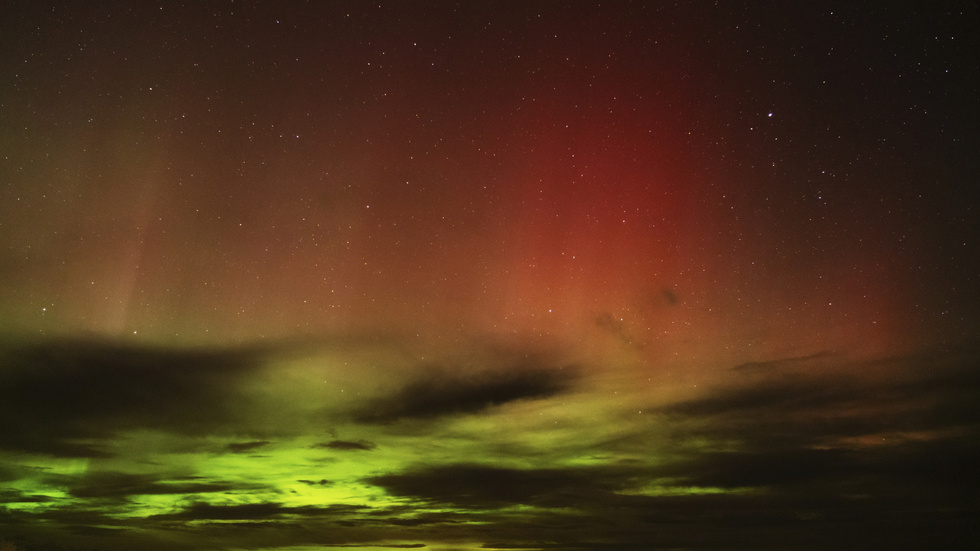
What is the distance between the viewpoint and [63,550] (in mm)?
162750

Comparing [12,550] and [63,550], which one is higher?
[12,550]

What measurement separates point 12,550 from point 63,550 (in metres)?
121

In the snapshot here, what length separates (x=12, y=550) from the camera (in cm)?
7019

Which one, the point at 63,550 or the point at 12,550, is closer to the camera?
the point at 12,550
